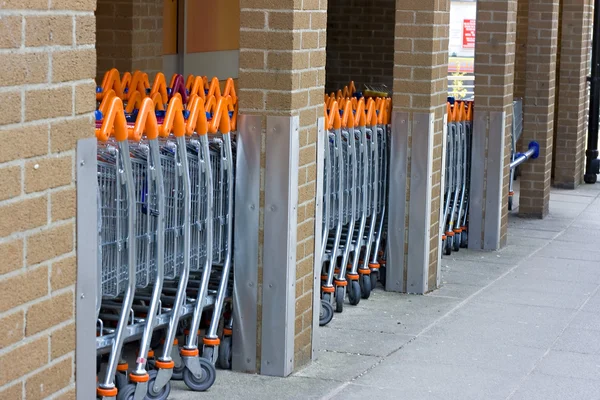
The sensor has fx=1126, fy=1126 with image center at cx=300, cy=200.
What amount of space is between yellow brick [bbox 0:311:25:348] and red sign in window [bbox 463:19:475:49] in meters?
28.9

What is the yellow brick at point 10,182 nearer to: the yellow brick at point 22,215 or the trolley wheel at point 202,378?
the yellow brick at point 22,215

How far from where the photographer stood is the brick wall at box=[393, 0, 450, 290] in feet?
26.6

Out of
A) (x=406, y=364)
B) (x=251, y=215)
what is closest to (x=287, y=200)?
(x=251, y=215)


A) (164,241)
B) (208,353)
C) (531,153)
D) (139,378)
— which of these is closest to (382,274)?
(208,353)

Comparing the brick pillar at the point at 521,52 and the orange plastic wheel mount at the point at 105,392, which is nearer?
the orange plastic wheel mount at the point at 105,392

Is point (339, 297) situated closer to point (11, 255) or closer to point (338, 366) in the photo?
point (338, 366)

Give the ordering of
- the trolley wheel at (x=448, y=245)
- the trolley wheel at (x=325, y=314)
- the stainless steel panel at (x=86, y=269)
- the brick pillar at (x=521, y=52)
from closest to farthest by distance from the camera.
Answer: the stainless steel panel at (x=86, y=269) → the trolley wheel at (x=325, y=314) → the trolley wheel at (x=448, y=245) → the brick pillar at (x=521, y=52)

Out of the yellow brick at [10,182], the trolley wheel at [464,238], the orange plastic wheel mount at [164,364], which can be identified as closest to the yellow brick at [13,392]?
the yellow brick at [10,182]

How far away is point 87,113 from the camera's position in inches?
139

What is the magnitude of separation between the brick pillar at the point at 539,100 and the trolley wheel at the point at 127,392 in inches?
327

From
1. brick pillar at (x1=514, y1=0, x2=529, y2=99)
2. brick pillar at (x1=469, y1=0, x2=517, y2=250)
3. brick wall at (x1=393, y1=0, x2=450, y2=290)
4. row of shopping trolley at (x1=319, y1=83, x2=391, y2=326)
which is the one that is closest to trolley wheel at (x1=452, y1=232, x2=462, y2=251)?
brick pillar at (x1=469, y1=0, x2=517, y2=250)

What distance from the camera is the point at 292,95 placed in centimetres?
574

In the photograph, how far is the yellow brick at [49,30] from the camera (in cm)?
321

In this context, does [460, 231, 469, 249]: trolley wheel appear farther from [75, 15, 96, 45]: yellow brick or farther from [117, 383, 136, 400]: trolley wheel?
[75, 15, 96, 45]: yellow brick
